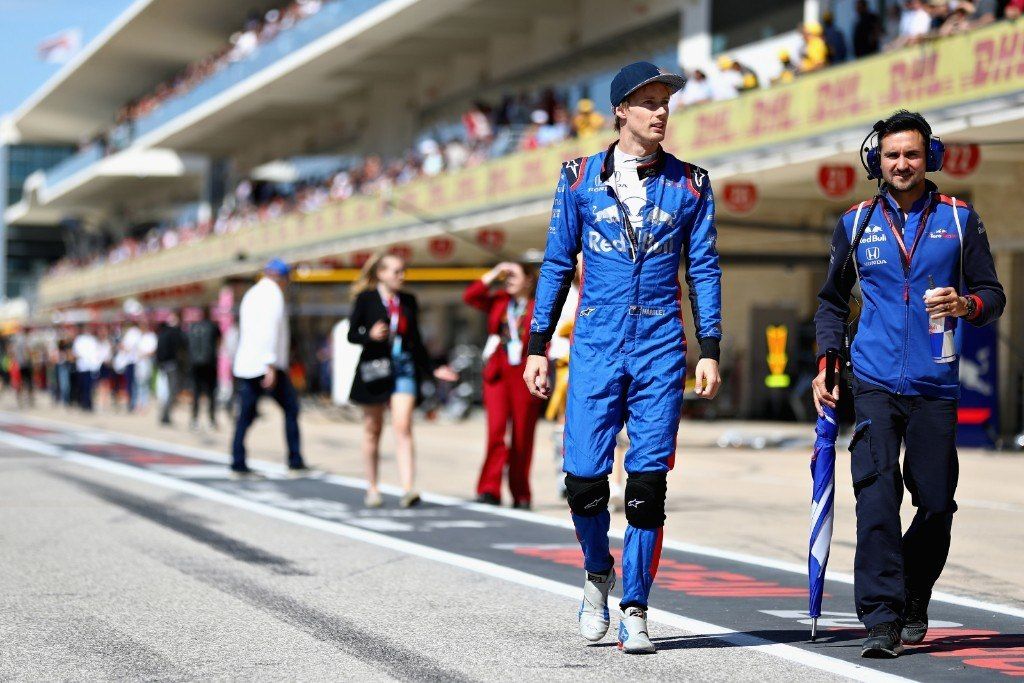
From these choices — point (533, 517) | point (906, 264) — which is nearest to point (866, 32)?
point (533, 517)

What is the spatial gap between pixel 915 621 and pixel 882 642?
15.0 inches

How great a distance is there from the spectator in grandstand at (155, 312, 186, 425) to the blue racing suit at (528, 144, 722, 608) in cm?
1836

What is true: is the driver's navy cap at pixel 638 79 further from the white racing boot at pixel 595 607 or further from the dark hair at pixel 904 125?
the white racing boot at pixel 595 607

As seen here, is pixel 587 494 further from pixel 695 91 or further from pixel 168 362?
pixel 168 362

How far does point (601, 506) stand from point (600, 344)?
551 millimetres

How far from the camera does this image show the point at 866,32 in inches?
742

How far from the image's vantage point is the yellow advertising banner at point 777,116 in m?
15.6

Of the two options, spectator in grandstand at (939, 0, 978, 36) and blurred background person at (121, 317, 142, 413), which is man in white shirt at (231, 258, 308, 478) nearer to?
spectator in grandstand at (939, 0, 978, 36)

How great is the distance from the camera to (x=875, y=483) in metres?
5.57

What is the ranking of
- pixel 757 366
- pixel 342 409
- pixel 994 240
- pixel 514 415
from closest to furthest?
pixel 514 415 < pixel 994 240 < pixel 342 409 < pixel 757 366

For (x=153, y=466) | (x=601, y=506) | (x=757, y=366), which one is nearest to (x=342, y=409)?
(x=757, y=366)

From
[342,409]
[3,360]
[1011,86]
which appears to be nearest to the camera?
[1011,86]

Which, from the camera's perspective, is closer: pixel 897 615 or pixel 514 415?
pixel 897 615

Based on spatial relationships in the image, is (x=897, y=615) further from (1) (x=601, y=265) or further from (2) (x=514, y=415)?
(2) (x=514, y=415)
